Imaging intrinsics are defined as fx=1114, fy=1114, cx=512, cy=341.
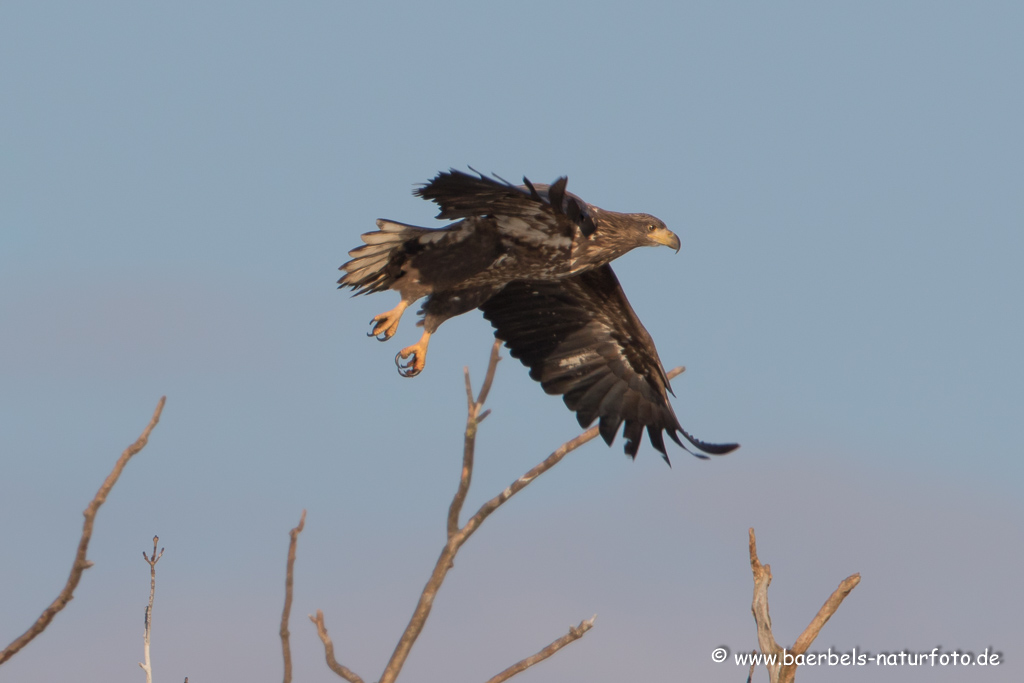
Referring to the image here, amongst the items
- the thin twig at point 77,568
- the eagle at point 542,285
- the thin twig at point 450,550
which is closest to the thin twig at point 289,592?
the thin twig at point 450,550

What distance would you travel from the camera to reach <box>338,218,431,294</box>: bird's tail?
779cm

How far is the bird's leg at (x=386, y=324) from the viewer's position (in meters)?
7.70

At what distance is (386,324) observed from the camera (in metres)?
7.71

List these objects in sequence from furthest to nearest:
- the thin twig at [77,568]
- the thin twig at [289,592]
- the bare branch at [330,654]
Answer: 1. the bare branch at [330,654]
2. the thin twig at [289,592]
3. the thin twig at [77,568]

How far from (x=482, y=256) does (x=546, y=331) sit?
5.64 feet

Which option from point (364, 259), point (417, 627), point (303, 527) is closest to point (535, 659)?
point (417, 627)

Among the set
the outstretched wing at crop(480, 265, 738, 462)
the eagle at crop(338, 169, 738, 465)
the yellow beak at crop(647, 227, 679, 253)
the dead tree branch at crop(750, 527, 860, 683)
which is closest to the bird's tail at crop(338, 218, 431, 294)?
the eagle at crop(338, 169, 738, 465)

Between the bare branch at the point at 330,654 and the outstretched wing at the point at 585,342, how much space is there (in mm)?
3360

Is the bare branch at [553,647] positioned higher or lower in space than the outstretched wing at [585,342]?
lower

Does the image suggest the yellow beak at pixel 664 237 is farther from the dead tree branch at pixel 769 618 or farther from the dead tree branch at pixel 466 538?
the dead tree branch at pixel 769 618

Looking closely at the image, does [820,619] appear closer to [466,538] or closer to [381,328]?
[466,538]

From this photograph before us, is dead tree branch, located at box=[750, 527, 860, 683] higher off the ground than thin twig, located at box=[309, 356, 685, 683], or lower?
lower

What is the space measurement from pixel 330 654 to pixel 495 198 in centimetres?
282

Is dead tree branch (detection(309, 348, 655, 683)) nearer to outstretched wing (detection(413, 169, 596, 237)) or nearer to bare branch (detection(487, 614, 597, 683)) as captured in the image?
bare branch (detection(487, 614, 597, 683))
